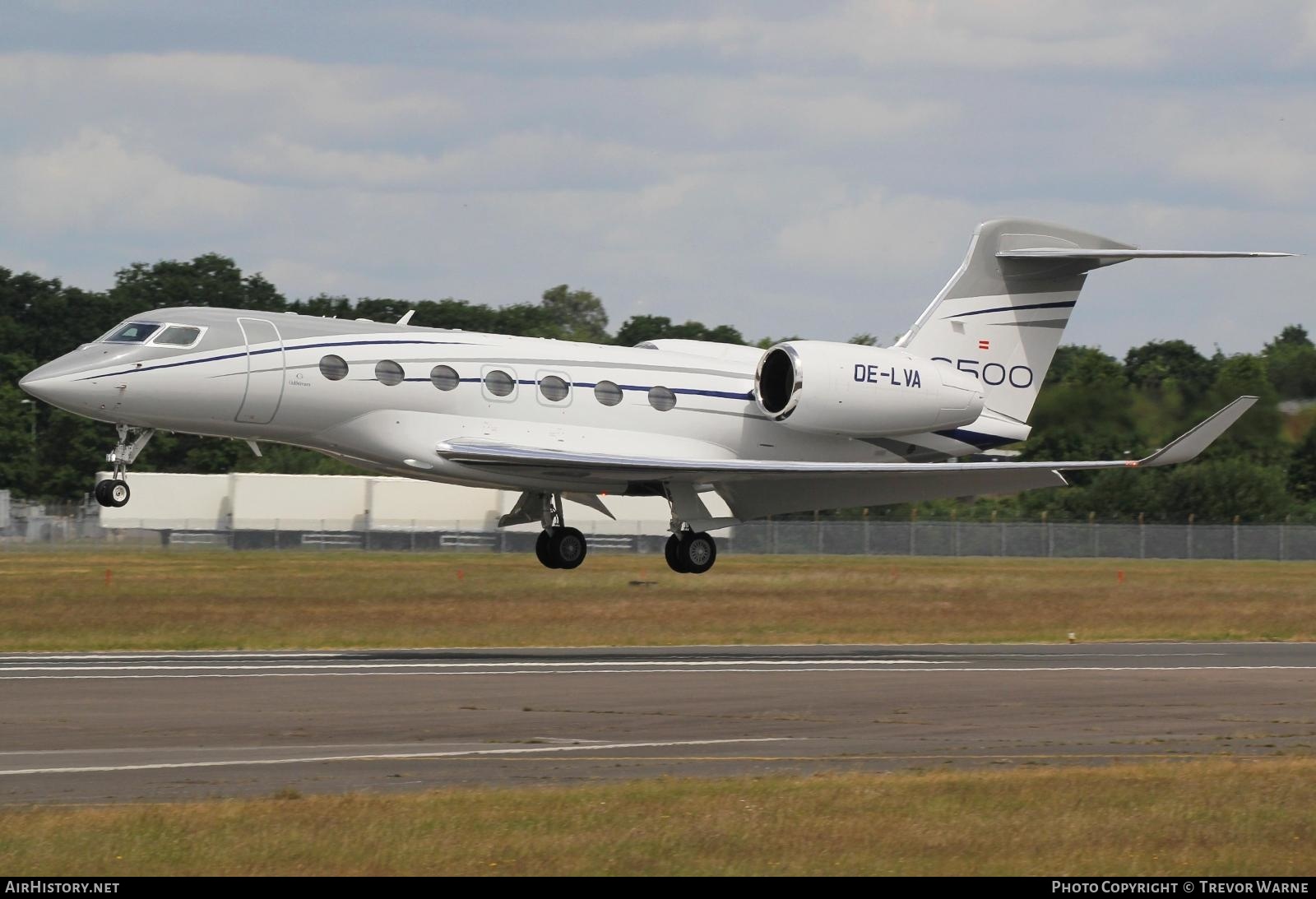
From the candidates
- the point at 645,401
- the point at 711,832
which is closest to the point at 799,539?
the point at 645,401

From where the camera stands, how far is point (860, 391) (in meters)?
26.0

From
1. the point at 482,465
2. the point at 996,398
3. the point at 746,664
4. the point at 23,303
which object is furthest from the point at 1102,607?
the point at 23,303

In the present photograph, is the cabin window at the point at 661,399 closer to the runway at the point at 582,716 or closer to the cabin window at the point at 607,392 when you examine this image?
the cabin window at the point at 607,392

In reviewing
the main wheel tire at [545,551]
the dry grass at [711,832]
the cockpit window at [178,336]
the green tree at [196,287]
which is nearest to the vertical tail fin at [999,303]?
the main wheel tire at [545,551]

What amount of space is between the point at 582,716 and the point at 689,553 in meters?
8.93

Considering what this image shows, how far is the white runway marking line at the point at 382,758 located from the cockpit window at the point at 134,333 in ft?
33.3

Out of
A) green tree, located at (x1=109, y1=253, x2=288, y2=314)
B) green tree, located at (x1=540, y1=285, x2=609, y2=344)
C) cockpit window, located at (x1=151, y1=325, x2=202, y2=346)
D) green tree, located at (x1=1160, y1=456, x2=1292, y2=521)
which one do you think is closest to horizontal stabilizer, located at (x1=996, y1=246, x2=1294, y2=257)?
cockpit window, located at (x1=151, y1=325, x2=202, y2=346)

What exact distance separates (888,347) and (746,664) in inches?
245

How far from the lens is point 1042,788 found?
40.9 ft

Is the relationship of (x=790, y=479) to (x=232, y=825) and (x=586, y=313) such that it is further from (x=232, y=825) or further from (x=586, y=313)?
(x=586, y=313)

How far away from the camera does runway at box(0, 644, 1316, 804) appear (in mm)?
13586

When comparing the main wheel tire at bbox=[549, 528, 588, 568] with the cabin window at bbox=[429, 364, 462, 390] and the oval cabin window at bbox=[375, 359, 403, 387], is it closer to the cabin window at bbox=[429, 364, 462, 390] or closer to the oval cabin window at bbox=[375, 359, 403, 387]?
the cabin window at bbox=[429, 364, 462, 390]

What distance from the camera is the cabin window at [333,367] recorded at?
23125 millimetres

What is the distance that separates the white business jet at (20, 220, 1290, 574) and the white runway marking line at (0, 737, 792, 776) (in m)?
8.85
